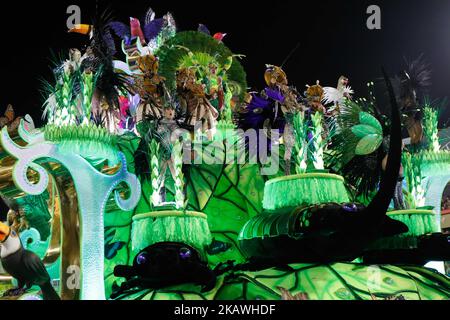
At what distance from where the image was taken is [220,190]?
7.81 m

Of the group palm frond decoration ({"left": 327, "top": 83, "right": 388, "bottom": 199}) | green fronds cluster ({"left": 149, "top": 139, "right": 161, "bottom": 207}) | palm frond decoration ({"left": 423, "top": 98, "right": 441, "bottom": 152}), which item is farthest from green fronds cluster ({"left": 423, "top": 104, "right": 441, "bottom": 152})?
green fronds cluster ({"left": 149, "top": 139, "right": 161, "bottom": 207})

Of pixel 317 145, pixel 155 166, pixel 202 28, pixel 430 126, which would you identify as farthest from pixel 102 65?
pixel 430 126

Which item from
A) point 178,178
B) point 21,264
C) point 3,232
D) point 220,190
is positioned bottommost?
point 21,264

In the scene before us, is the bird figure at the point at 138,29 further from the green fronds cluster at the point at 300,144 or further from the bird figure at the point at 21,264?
the green fronds cluster at the point at 300,144

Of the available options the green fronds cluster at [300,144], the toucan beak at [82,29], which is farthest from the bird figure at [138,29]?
the green fronds cluster at [300,144]

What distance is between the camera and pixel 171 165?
669 centimetres

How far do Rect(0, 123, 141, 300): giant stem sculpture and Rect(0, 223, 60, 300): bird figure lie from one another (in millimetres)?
658

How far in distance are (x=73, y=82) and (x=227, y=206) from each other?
8.39 ft

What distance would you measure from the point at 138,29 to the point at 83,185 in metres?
5.14

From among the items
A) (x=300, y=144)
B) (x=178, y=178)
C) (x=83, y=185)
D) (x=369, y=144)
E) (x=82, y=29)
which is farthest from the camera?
(x=82, y=29)

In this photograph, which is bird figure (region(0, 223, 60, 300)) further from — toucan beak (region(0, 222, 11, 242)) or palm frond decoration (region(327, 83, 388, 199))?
palm frond decoration (region(327, 83, 388, 199))

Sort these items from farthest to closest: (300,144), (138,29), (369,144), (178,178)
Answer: (138,29), (369,144), (300,144), (178,178)

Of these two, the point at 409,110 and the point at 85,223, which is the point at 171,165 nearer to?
the point at 85,223

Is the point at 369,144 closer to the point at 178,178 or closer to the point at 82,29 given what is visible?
the point at 178,178
